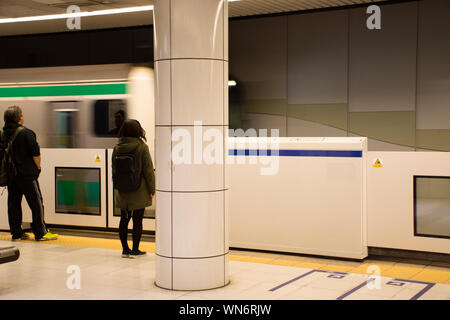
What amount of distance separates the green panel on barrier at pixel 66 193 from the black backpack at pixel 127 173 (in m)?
2.36

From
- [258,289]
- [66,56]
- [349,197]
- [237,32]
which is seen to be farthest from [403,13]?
[66,56]

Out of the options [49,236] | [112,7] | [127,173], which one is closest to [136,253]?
[127,173]

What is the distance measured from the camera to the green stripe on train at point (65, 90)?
8.02 metres

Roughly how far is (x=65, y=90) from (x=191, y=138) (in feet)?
12.9

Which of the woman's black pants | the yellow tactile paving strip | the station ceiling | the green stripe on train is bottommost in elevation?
the yellow tactile paving strip

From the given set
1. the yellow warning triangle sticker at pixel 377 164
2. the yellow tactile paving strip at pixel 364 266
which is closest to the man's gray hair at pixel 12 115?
the yellow tactile paving strip at pixel 364 266

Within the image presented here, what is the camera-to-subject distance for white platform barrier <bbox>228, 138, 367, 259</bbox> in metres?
6.43

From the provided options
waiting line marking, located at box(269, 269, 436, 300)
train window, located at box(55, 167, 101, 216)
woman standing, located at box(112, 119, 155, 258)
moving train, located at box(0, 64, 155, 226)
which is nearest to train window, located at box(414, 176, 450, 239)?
waiting line marking, located at box(269, 269, 436, 300)

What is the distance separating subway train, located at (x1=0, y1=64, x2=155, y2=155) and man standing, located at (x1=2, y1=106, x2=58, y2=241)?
101 centimetres

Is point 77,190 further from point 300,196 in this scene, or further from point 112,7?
point 300,196

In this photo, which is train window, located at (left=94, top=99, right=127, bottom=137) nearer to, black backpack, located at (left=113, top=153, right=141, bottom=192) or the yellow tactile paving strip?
the yellow tactile paving strip

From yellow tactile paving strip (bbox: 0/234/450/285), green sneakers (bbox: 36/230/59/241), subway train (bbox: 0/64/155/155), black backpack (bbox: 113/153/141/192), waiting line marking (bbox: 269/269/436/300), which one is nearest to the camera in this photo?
waiting line marking (bbox: 269/269/436/300)

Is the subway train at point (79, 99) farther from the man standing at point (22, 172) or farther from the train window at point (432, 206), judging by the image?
the train window at point (432, 206)

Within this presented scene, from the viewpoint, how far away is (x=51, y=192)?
8453 mm
